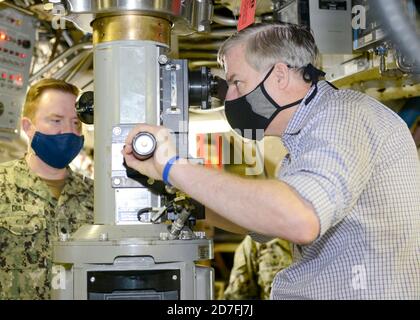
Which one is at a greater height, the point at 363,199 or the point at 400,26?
the point at 400,26

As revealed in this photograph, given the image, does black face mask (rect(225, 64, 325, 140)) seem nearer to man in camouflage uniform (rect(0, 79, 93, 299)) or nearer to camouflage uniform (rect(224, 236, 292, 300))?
man in camouflage uniform (rect(0, 79, 93, 299))

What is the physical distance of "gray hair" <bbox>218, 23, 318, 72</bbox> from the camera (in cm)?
208

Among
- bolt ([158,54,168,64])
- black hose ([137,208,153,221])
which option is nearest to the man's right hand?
black hose ([137,208,153,221])

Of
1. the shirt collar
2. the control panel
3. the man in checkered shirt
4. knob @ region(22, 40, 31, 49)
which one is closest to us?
the man in checkered shirt

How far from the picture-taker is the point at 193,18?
2.22m

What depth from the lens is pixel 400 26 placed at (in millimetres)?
1117

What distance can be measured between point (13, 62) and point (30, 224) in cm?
97

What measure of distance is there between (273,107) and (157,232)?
513 millimetres

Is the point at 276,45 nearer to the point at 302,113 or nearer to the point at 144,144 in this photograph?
the point at 302,113

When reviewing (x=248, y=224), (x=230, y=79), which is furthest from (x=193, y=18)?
→ (x=248, y=224)

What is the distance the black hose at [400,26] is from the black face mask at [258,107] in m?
0.88

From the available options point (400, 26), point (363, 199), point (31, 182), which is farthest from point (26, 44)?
point (400, 26)
